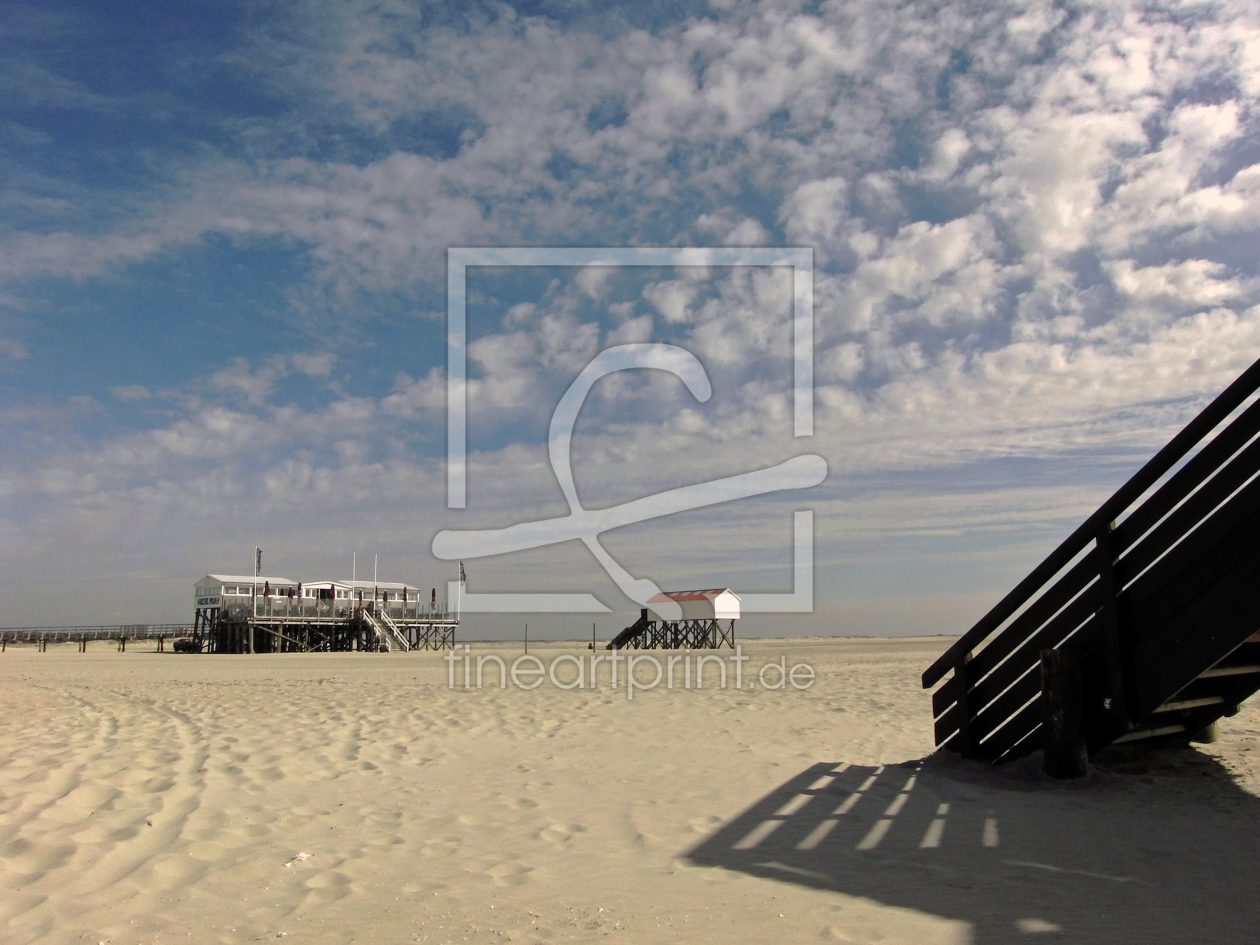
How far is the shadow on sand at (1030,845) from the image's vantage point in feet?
13.0

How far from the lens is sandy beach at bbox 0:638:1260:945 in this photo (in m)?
3.94

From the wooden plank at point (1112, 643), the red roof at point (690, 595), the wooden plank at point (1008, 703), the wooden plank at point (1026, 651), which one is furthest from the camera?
the red roof at point (690, 595)

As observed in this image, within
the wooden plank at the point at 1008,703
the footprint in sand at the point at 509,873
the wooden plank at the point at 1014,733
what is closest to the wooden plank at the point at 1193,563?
the wooden plank at the point at 1008,703

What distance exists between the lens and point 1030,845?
5.09m

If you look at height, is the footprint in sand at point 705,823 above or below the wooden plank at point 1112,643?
below

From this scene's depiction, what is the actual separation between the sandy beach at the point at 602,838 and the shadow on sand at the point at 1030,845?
22mm

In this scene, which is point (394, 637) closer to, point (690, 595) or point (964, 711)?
point (690, 595)

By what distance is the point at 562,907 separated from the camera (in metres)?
4.16

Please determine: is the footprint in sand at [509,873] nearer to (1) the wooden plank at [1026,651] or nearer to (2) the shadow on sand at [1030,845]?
(2) the shadow on sand at [1030,845]

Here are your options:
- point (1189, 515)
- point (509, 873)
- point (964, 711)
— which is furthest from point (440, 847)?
point (1189, 515)

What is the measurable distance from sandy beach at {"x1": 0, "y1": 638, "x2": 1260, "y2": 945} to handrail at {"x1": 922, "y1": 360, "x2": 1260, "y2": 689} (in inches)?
44.9

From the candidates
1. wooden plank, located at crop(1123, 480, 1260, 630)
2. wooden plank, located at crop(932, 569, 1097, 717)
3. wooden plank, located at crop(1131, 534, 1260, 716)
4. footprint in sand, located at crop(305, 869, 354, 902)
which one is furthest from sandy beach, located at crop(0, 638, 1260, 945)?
wooden plank, located at crop(1123, 480, 1260, 630)

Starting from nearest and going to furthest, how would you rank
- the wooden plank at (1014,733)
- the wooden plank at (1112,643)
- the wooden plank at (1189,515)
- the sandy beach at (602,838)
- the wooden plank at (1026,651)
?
the sandy beach at (602,838) < the wooden plank at (1189,515) < the wooden plank at (1112,643) < the wooden plank at (1026,651) < the wooden plank at (1014,733)

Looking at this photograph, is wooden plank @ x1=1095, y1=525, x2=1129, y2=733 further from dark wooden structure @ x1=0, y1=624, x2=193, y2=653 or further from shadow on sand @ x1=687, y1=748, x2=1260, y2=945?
dark wooden structure @ x1=0, y1=624, x2=193, y2=653
